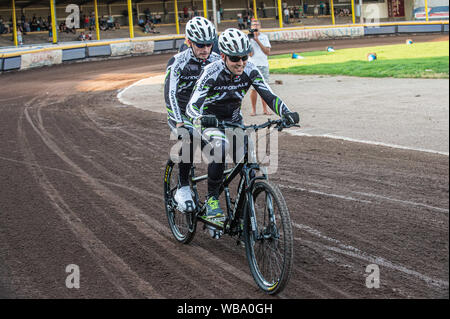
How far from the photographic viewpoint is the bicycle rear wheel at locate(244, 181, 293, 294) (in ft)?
14.3

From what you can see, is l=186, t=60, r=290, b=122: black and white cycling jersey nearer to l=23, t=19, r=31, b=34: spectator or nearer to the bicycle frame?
the bicycle frame

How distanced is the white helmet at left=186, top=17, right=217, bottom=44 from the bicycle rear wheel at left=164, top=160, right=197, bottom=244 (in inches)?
52.1

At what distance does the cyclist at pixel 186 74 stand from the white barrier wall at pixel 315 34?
39217mm

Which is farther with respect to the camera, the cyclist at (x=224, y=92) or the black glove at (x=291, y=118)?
the cyclist at (x=224, y=92)

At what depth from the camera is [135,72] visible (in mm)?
28203

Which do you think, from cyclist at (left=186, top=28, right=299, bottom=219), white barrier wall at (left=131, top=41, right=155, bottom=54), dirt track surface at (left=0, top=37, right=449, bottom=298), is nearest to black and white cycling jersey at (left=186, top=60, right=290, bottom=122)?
cyclist at (left=186, top=28, right=299, bottom=219)

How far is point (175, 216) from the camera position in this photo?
252 inches

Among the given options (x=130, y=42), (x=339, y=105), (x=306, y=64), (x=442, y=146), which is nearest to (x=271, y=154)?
(x=442, y=146)

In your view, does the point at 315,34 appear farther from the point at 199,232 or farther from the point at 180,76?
the point at 199,232

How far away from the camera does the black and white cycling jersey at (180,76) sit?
6074 millimetres

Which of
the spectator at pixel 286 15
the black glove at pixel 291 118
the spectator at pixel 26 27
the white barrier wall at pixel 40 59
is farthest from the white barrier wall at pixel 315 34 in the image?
the black glove at pixel 291 118

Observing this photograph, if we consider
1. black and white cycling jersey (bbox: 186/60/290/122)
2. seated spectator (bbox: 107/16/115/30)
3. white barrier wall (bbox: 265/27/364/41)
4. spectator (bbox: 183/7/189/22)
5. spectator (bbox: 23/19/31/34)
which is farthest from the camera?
spectator (bbox: 183/7/189/22)

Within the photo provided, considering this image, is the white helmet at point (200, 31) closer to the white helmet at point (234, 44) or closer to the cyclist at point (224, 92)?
the cyclist at point (224, 92)

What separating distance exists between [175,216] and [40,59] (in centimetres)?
2846
